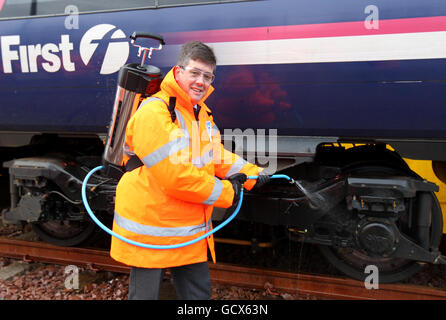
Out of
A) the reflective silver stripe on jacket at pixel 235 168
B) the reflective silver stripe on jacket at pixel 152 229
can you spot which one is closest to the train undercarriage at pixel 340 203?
the reflective silver stripe on jacket at pixel 235 168

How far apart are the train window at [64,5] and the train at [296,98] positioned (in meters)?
0.01

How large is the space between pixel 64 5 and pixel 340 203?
8.96 feet

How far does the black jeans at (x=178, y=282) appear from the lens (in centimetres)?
202

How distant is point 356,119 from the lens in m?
2.48

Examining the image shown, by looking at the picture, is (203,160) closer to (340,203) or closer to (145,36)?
(145,36)

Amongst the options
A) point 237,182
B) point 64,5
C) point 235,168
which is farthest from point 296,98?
point 64,5

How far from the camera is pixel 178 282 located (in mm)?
2225

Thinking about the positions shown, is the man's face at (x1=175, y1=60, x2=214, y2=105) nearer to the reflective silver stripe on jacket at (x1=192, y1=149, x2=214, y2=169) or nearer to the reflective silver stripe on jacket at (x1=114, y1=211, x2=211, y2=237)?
the reflective silver stripe on jacket at (x1=192, y1=149, x2=214, y2=169)

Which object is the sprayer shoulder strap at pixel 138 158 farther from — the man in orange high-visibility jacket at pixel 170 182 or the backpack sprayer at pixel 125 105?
the backpack sprayer at pixel 125 105

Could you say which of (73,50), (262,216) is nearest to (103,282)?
(262,216)

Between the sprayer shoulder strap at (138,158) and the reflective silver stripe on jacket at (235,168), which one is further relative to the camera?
the reflective silver stripe on jacket at (235,168)

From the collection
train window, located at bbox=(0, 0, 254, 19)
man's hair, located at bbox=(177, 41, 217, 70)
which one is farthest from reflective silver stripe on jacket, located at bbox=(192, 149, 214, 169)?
train window, located at bbox=(0, 0, 254, 19)
